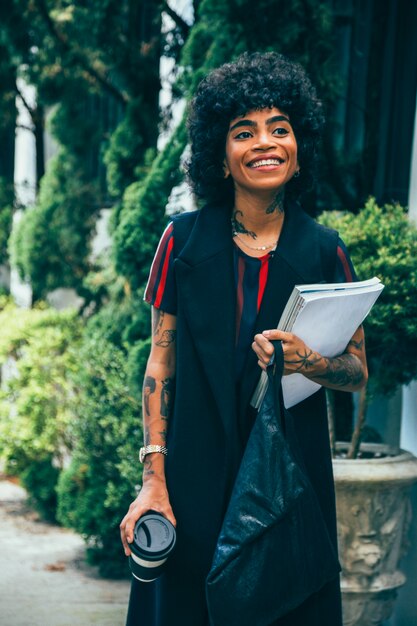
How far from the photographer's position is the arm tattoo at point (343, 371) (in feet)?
8.19

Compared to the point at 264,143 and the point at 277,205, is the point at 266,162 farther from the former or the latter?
the point at 277,205

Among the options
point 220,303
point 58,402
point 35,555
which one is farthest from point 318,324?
point 58,402

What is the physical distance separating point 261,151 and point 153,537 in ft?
3.41

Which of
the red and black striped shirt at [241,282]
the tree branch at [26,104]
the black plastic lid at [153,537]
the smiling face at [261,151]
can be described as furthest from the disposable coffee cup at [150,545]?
the tree branch at [26,104]

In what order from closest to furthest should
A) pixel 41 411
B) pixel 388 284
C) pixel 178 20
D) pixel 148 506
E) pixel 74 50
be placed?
pixel 148 506 < pixel 388 284 < pixel 178 20 < pixel 41 411 < pixel 74 50

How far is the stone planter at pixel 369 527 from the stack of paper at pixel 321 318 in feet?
4.88

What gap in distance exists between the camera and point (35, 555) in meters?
6.09

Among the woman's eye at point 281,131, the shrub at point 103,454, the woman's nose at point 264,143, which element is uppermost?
the woman's eye at point 281,131

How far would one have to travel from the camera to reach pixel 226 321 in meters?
2.52

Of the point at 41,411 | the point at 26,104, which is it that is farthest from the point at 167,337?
the point at 26,104

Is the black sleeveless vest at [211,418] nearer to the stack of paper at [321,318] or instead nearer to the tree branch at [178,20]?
the stack of paper at [321,318]

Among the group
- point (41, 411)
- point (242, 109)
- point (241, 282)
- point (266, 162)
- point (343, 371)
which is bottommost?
point (41, 411)

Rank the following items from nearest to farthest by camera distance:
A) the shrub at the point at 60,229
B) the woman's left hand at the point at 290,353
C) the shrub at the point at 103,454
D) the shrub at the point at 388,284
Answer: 1. the woman's left hand at the point at 290,353
2. the shrub at the point at 388,284
3. the shrub at the point at 103,454
4. the shrub at the point at 60,229

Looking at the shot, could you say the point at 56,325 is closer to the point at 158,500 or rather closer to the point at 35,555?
the point at 35,555
